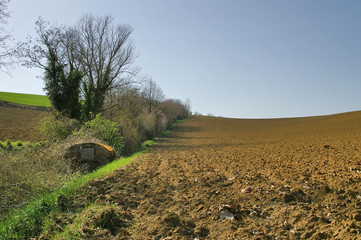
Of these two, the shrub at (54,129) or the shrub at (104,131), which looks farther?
the shrub at (104,131)

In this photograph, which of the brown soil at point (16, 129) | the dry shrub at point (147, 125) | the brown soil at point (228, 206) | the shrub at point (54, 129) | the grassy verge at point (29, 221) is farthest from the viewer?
the dry shrub at point (147, 125)

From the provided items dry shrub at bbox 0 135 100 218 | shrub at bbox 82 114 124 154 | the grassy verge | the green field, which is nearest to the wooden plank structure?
shrub at bbox 82 114 124 154

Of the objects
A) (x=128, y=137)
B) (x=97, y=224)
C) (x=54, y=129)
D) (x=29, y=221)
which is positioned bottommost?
(x=29, y=221)

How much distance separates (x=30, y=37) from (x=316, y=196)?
77.1 ft

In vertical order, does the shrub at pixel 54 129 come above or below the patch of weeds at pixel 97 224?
above

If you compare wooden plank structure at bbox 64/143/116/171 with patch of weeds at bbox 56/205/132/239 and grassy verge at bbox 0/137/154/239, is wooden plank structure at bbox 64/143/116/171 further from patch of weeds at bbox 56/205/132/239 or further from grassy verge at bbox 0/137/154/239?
patch of weeds at bbox 56/205/132/239

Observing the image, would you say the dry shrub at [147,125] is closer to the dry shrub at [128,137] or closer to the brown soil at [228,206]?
the dry shrub at [128,137]

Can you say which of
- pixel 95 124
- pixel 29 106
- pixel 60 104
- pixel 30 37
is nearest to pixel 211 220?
pixel 95 124

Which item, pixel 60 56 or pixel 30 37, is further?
pixel 60 56

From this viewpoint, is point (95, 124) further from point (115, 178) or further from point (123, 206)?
point (123, 206)

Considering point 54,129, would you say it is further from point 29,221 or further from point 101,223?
point 101,223

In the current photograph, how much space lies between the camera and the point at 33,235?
14.8 feet

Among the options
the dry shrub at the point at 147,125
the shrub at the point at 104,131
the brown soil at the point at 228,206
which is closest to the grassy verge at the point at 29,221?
the brown soil at the point at 228,206

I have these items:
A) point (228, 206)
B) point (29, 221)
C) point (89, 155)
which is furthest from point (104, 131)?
point (228, 206)
